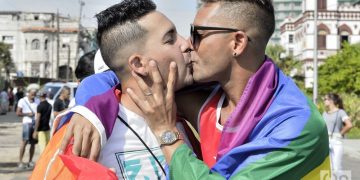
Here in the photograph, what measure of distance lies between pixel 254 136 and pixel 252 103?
13 cm

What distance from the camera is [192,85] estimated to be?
2.61 metres

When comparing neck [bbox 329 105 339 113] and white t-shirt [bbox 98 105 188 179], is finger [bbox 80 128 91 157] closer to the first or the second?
white t-shirt [bbox 98 105 188 179]

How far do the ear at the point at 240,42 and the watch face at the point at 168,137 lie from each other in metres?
0.44

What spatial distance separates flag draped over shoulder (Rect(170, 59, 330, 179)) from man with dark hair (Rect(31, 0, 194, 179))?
10.2 inches

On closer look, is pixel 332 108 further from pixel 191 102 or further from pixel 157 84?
pixel 157 84

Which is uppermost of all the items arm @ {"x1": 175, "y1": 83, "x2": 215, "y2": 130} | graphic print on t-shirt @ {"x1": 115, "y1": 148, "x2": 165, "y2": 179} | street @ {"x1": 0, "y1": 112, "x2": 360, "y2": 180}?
arm @ {"x1": 175, "y1": 83, "x2": 215, "y2": 130}

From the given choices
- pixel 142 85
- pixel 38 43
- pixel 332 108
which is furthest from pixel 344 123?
pixel 38 43

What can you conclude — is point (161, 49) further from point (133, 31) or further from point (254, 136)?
point (254, 136)

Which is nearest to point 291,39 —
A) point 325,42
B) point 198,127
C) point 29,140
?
point 325,42

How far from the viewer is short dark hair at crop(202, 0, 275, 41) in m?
2.48

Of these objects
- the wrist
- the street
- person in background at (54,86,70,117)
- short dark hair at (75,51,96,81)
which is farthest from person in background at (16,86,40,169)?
the wrist

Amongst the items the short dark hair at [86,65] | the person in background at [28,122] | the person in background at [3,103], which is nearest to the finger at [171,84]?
the short dark hair at [86,65]

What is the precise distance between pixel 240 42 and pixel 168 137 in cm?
48

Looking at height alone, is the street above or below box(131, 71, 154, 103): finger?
below
